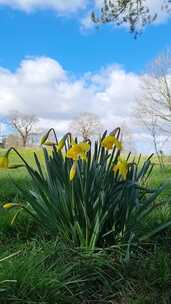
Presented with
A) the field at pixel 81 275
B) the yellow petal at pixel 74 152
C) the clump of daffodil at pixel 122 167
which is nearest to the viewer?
the field at pixel 81 275

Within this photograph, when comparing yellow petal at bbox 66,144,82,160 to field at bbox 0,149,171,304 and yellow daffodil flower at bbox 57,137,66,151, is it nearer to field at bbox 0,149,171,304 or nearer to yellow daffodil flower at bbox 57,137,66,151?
yellow daffodil flower at bbox 57,137,66,151

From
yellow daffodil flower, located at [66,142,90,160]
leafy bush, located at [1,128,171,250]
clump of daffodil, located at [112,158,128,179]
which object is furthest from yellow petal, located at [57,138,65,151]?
clump of daffodil, located at [112,158,128,179]

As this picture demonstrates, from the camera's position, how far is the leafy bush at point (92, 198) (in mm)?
2314

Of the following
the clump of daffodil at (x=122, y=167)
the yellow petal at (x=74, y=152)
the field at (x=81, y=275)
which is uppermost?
the yellow petal at (x=74, y=152)

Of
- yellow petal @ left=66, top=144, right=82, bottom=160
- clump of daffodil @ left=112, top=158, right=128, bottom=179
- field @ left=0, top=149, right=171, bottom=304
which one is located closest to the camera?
field @ left=0, top=149, right=171, bottom=304

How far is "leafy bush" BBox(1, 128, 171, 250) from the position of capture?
2.31 metres

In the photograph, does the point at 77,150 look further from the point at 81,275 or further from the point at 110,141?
the point at 81,275

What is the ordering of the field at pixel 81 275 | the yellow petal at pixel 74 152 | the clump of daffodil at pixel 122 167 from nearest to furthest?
the field at pixel 81 275, the yellow petal at pixel 74 152, the clump of daffodil at pixel 122 167

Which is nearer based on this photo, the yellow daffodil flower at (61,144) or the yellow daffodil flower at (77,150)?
the yellow daffodil flower at (77,150)

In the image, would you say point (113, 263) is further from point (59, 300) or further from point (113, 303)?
point (59, 300)

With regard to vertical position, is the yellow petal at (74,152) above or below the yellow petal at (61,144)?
below

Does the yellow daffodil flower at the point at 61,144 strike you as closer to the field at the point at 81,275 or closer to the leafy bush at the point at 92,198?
the leafy bush at the point at 92,198

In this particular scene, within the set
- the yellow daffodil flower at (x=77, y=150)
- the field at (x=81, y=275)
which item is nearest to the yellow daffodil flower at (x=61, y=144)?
the yellow daffodil flower at (x=77, y=150)

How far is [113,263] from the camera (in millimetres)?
2076
